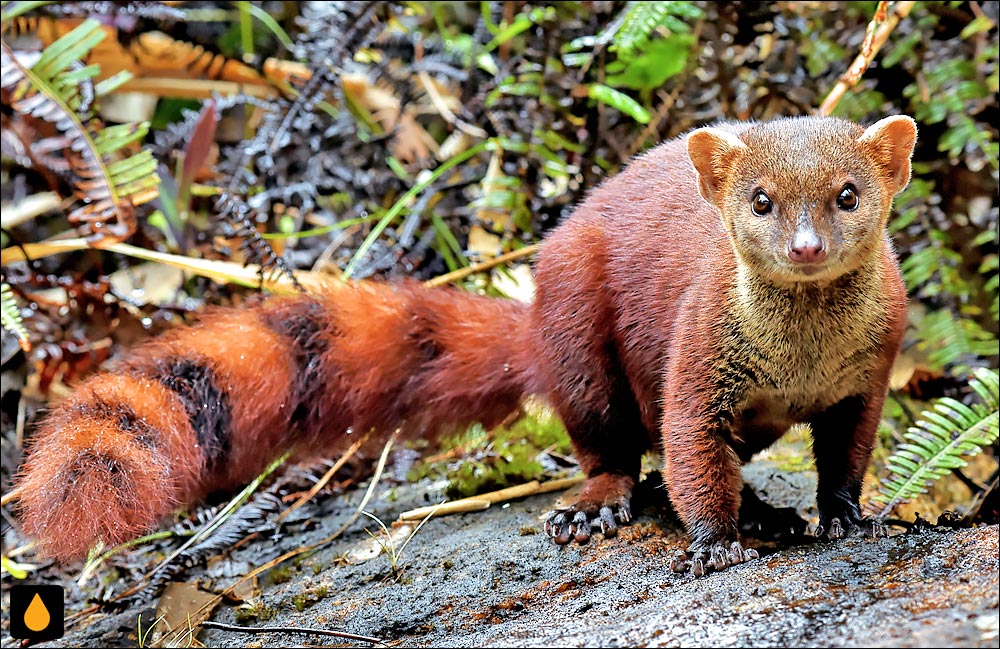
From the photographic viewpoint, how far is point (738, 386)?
3.47 meters

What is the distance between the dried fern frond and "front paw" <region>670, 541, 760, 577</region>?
11.1ft

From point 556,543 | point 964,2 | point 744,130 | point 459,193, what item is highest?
point 964,2

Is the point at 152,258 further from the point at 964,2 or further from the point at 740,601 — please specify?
the point at 964,2

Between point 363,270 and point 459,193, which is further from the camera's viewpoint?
point 459,193

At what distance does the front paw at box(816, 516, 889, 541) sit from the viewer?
3420 mm

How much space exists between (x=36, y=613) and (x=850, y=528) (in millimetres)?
3159

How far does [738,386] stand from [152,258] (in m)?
3.34

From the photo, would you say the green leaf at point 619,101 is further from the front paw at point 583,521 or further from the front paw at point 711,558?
the front paw at point 711,558

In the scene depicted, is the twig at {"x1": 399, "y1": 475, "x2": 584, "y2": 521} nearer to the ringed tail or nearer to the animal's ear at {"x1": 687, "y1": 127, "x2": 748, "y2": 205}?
the ringed tail

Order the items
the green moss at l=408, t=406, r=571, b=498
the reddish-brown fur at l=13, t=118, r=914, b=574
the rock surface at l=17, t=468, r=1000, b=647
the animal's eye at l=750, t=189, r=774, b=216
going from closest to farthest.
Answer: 1. the rock surface at l=17, t=468, r=1000, b=647
2. the animal's eye at l=750, t=189, r=774, b=216
3. the reddish-brown fur at l=13, t=118, r=914, b=574
4. the green moss at l=408, t=406, r=571, b=498

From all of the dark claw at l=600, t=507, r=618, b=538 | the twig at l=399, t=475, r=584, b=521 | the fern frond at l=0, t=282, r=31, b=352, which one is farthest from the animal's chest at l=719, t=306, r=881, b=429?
the fern frond at l=0, t=282, r=31, b=352

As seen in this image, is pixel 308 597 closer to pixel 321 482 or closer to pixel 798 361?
pixel 321 482

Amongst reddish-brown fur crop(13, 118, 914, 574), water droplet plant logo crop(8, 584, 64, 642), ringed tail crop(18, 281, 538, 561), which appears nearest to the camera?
reddish-brown fur crop(13, 118, 914, 574)

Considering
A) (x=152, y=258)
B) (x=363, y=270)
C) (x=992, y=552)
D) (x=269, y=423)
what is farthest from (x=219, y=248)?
(x=992, y=552)
